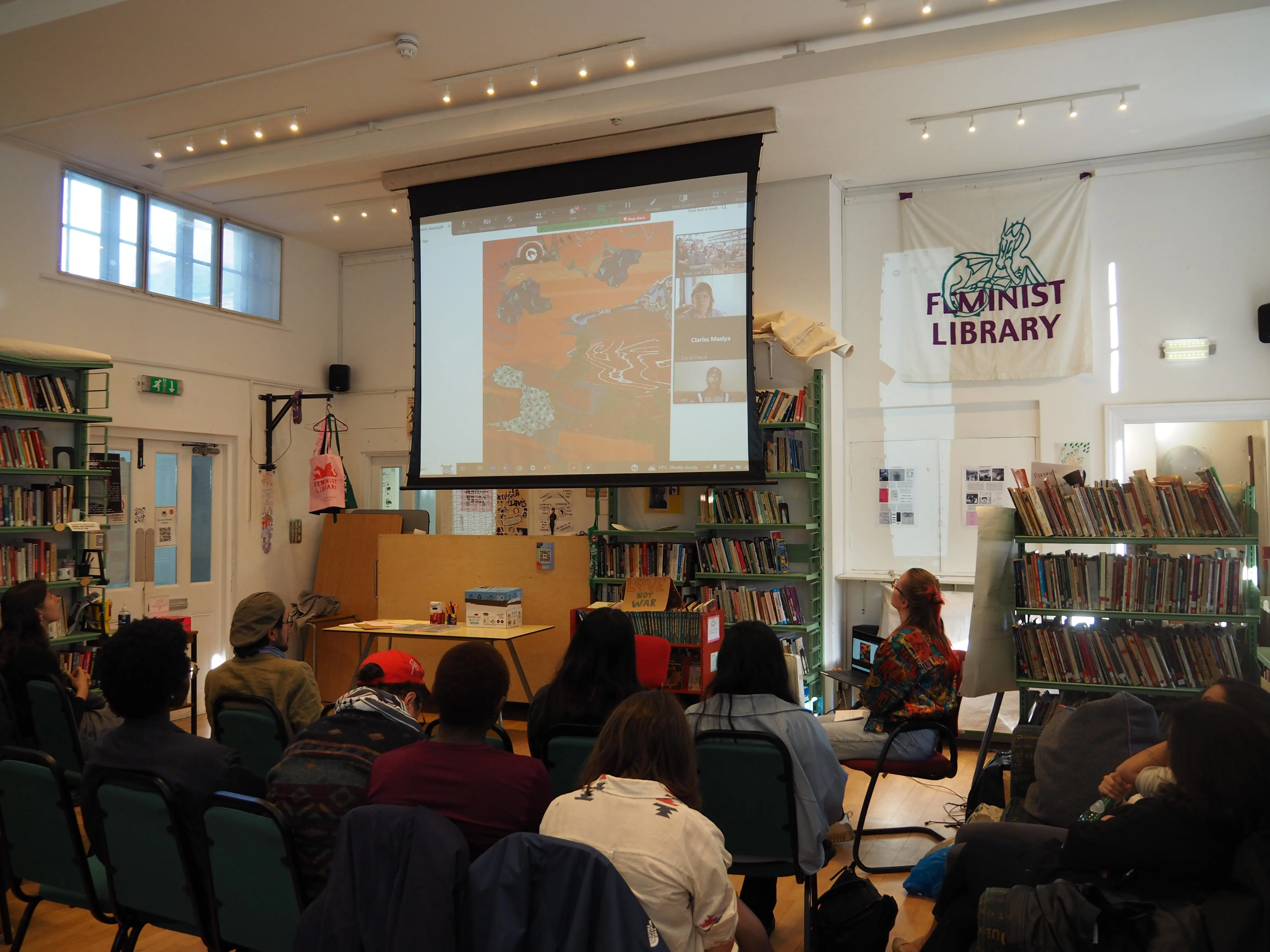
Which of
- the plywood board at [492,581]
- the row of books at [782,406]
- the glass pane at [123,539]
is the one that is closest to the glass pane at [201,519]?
the glass pane at [123,539]

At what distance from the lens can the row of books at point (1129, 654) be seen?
163 inches

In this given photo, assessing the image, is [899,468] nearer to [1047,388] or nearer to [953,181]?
[1047,388]

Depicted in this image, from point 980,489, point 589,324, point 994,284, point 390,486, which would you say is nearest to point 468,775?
point 589,324

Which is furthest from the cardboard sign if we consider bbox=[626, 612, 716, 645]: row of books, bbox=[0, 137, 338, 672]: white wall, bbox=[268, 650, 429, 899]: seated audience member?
bbox=[268, 650, 429, 899]: seated audience member

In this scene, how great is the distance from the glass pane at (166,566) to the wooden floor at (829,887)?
12.6ft

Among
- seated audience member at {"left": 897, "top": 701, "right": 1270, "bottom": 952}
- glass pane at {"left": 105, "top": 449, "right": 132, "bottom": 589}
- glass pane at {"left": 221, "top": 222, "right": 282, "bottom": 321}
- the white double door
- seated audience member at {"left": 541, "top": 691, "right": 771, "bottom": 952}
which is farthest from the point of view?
glass pane at {"left": 221, "top": 222, "right": 282, "bottom": 321}

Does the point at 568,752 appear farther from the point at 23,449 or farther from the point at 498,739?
the point at 23,449

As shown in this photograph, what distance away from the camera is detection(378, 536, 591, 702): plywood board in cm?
679

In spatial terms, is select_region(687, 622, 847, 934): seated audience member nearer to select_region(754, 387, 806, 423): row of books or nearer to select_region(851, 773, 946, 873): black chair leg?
select_region(851, 773, 946, 873): black chair leg

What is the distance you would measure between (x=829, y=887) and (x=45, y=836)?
2.79m

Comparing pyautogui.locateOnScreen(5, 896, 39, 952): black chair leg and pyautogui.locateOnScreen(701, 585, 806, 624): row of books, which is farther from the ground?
pyautogui.locateOnScreen(701, 585, 806, 624): row of books

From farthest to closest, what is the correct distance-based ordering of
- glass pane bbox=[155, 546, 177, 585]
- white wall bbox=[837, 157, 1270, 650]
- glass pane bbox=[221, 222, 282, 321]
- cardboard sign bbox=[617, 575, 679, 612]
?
1. glass pane bbox=[221, 222, 282, 321]
2. glass pane bbox=[155, 546, 177, 585]
3. cardboard sign bbox=[617, 575, 679, 612]
4. white wall bbox=[837, 157, 1270, 650]

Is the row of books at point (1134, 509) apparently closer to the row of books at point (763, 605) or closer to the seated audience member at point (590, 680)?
the row of books at point (763, 605)

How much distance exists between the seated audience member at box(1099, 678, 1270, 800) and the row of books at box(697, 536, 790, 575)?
3.65 metres
